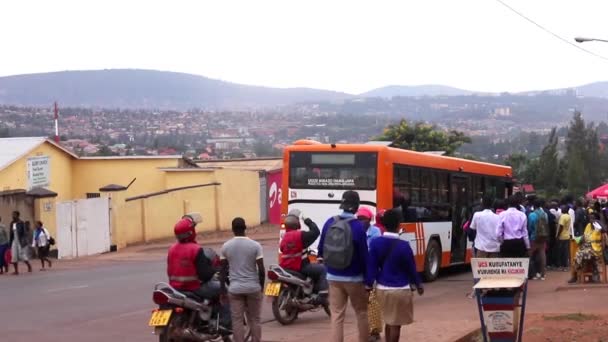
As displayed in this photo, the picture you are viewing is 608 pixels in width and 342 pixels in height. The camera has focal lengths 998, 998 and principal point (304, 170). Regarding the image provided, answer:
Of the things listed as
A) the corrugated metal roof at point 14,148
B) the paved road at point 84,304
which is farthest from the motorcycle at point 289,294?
the corrugated metal roof at point 14,148

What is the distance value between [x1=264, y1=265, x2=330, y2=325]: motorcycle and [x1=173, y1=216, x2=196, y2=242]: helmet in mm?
3135

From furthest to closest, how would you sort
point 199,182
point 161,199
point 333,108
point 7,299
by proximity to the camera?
point 333,108, point 199,182, point 161,199, point 7,299

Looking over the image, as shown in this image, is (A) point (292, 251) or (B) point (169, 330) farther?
(A) point (292, 251)

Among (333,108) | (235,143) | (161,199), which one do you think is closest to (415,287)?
(161,199)

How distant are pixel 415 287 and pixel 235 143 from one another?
104400 millimetres

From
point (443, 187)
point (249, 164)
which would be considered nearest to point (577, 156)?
point (249, 164)

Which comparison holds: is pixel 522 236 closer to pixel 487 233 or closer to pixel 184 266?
pixel 487 233

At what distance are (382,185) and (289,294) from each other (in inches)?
219

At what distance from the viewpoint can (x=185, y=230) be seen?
11414 mm

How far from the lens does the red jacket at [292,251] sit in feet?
47.9

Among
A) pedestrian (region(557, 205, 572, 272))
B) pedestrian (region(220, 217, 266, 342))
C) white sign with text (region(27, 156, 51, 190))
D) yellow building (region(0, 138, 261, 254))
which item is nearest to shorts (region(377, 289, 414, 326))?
pedestrian (region(220, 217, 266, 342))

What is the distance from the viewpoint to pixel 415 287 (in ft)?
36.0

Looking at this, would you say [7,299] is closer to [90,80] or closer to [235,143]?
[235,143]

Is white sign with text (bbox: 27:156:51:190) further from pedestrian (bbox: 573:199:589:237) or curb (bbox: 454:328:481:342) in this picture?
curb (bbox: 454:328:481:342)
